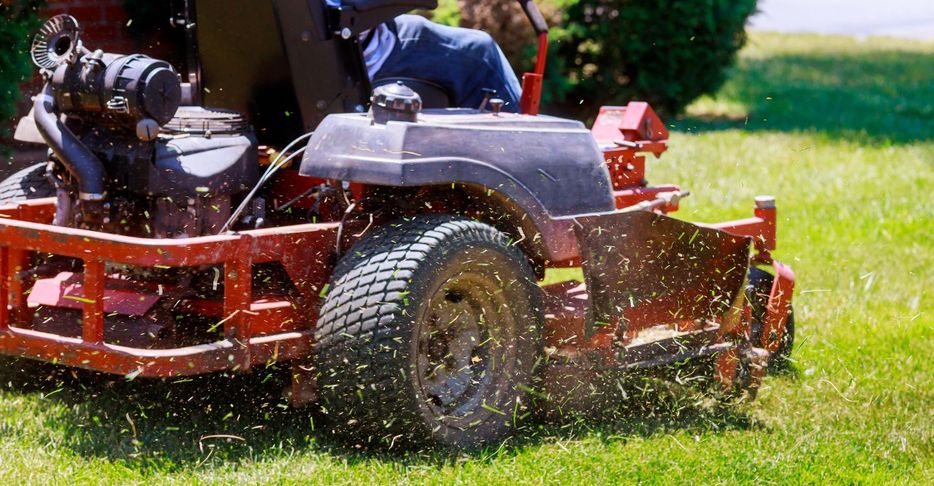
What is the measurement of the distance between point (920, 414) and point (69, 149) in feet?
8.87

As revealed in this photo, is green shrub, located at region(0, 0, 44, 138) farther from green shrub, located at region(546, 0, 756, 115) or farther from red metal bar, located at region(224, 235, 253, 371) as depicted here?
green shrub, located at region(546, 0, 756, 115)

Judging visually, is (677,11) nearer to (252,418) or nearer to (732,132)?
(732,132)

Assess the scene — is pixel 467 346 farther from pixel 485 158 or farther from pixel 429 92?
pixel 429 92

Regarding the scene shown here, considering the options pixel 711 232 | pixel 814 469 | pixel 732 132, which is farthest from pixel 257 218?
pixel 732 132

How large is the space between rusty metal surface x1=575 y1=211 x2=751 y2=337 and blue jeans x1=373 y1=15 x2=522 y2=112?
0.78 m

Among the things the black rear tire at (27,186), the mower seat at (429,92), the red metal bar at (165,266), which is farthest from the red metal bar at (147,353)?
the mower seat at (429,92)

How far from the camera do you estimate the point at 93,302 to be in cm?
337

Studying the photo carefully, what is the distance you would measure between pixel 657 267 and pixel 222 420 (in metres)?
1.38

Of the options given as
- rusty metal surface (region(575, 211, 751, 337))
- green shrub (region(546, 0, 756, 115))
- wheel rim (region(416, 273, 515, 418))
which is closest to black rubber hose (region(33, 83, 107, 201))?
wheel rim (region(416, 273, 515, 418))

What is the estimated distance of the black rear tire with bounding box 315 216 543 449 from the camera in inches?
133

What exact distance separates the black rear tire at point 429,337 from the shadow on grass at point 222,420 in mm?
96

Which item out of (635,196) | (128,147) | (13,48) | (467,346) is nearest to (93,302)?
(128,147)

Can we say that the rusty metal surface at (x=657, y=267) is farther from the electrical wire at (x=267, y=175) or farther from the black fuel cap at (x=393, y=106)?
the electrical wire at (x=267, y=175)

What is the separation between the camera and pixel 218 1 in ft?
12.5
